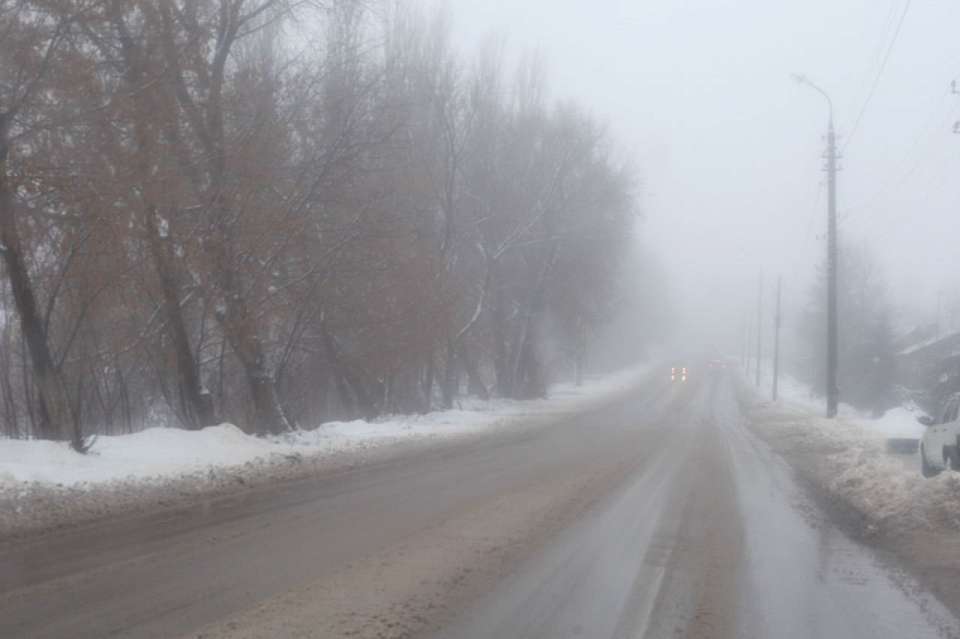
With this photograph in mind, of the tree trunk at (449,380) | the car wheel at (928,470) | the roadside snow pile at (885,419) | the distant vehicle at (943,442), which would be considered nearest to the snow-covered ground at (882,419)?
the roadside snow pile at (885,419)

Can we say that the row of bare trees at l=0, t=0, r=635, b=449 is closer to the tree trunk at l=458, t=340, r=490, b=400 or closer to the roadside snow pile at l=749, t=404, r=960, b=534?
the tree trunk at l=458, t=340, r=490, b=400

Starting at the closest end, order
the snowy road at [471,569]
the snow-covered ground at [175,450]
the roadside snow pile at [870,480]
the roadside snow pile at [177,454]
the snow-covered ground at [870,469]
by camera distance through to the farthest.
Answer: the snowy road at [471,569] → the roadside snow pile at [870,480] → the snow-covered ground at [870,469] → the roadside snow pile at [177,454] → the snow-covered ground at [175,450]

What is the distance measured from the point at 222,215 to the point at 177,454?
5.87 metres

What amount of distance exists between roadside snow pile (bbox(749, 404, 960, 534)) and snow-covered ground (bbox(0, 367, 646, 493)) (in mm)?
9144

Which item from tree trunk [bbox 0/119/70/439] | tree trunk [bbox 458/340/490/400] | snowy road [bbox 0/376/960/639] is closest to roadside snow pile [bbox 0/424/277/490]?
tree trunk [bbox 0/119/70/439]

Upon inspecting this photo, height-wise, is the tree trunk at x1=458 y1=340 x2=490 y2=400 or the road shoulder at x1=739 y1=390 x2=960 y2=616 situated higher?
the tree trunk at x1=458 y1=340 x2=490 y2=400

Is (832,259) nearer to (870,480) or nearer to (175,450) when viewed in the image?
(870,480)

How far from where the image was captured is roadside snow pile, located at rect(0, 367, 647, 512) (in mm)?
13680

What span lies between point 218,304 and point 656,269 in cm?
8579

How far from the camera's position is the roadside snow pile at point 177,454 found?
1368 centimetres

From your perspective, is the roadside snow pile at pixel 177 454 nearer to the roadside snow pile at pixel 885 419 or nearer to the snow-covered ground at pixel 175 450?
the snow-covered ground at pixel 175 450

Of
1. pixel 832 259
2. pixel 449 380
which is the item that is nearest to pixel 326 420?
pixel 449 380

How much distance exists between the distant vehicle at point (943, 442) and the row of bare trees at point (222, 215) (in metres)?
12.7

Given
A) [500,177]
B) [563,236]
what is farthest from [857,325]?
[500,177]
